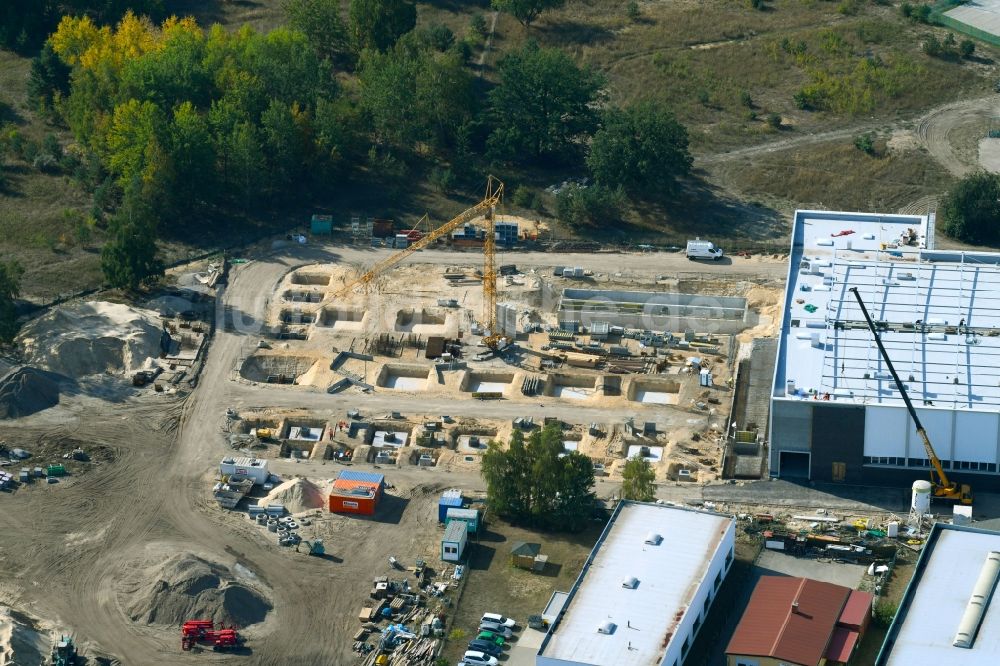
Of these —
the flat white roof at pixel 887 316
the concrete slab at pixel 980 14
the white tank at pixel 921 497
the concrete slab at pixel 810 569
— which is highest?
the concrete slab at pixel 980 14

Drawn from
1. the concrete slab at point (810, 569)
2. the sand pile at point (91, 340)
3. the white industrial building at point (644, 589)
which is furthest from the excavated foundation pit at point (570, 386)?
the sand pile at point (91, 340)

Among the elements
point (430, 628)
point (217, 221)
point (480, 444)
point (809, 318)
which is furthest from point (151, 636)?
point (217, 221)

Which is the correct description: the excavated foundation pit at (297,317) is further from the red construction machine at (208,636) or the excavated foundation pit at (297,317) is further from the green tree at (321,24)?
the green tree at (321,24)

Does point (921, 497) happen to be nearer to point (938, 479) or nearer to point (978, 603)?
point (938, 479)

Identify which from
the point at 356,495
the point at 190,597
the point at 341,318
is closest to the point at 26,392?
the point at 341,318

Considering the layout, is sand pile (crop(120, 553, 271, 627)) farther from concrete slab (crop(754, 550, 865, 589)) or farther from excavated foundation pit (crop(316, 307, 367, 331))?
excavated foundation pit (crop(316, 307, 367, 331))

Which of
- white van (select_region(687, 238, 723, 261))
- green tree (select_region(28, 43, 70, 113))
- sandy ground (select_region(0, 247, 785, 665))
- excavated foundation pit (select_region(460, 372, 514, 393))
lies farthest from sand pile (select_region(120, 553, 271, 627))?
green tree (select_region(28, 43, 70, 113))
